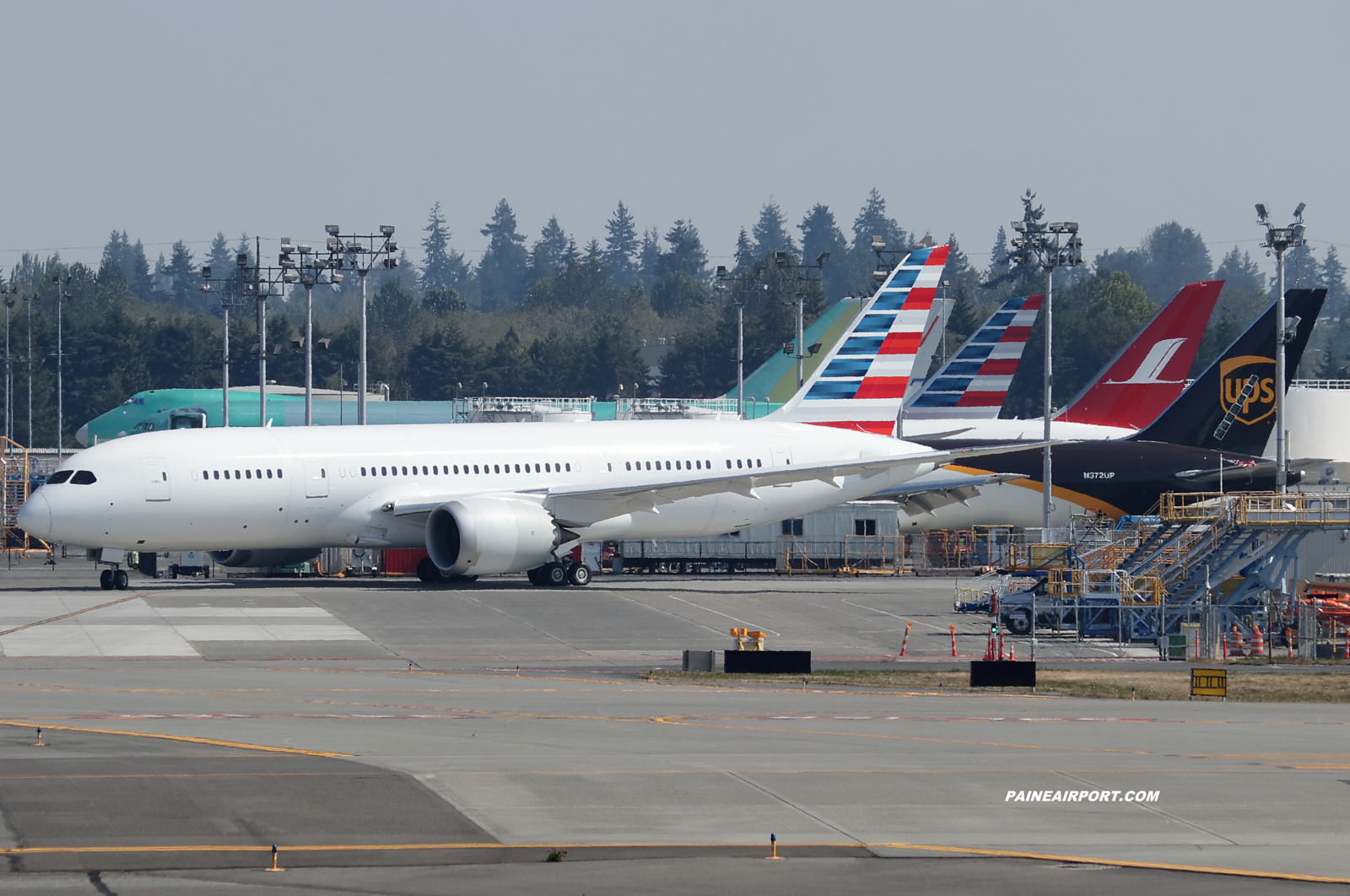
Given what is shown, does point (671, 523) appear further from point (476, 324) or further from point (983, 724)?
point (476, 324)

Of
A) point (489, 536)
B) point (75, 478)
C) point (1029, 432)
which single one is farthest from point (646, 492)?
point (1029, 432)

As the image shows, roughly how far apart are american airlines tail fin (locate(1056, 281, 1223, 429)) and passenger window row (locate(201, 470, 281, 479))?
4077 cm

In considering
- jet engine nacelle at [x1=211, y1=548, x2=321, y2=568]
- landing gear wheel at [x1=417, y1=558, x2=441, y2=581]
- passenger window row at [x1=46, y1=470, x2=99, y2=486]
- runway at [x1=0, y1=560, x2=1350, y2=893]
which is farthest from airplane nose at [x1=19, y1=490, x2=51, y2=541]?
landing gear wheel at [x1=417, y1=558, x2=441, y2=581]

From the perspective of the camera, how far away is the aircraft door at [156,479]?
46375 mm

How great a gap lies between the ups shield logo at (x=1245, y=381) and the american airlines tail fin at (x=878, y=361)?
13.2 metres

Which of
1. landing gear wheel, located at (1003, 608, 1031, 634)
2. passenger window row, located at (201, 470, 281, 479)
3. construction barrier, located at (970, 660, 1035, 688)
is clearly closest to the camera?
construction barrier, located at (970, 660, 1035, 688)

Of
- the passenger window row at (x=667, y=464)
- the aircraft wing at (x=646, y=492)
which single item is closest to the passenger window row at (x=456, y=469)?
the aircraft wing at (x=646, y=492)

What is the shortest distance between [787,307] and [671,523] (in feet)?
424

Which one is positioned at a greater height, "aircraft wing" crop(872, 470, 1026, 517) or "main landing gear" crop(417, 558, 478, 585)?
"aircraft wing" crop(872, 470, 1026, 517)

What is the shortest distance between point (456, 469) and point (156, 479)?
28.7 feet

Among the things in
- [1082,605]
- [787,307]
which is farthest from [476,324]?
[1082,605]

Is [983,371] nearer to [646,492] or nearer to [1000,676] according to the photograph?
[646,492]

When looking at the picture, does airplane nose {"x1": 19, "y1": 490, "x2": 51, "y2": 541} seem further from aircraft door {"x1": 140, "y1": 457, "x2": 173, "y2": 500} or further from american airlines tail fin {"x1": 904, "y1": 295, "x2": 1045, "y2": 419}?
american airlines tail fin {"x1": 904, "y1": 295, "x2": 1045, "y2": 419}

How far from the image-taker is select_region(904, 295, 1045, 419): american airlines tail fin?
82.4 m
